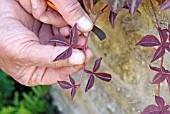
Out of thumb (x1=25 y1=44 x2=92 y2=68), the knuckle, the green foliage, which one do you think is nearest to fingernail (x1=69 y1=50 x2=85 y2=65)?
thumb (x1=25 y1=44 x2=92 y2=68)

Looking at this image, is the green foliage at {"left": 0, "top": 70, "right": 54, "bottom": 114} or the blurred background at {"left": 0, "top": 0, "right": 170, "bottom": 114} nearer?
the blurred background at {"left": 0, "top": 0, "right": 170, "bottom": 114}

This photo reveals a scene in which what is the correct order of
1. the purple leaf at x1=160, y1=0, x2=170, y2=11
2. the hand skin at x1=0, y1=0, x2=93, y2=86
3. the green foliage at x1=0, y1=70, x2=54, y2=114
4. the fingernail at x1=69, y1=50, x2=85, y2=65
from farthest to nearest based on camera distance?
the green foliage at x1=0, y1=70, x2=54, y2=114 → the hand skin at x1=0, y1=0, x2=93, y2=86 → the fingernail at x1=69, y1=50, x2=85, y2=65 → the purple leaf at x1=160, y1=0, x2=170, y2=11

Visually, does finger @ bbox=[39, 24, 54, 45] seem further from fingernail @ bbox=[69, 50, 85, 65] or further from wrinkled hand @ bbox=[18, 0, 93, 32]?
fingernail @ bbox=[69, 50, 85, 65]

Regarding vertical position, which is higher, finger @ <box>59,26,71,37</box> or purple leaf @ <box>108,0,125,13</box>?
purple leaf @ <box>108,0,125,13</box>

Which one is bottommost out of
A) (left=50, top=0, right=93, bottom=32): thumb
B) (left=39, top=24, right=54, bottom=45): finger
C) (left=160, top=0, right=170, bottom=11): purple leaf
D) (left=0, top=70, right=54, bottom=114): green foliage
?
(left=0, top=70, right=54, bottom=114): green foliage

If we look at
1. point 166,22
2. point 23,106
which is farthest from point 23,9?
point 23,106

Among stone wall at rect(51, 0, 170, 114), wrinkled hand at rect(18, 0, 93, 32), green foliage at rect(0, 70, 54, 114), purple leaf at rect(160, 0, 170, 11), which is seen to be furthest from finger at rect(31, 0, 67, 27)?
green foliage at rect(0, 70, 54, 114)

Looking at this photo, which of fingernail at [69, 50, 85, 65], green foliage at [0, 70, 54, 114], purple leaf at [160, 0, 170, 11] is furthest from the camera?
green foliage at [0, 70, 54, 114]

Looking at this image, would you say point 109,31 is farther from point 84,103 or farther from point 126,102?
point 84,103
